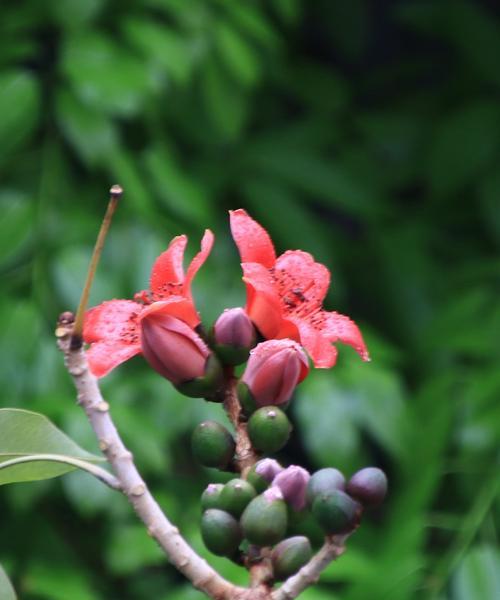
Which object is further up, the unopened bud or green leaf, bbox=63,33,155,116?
the unopened bud

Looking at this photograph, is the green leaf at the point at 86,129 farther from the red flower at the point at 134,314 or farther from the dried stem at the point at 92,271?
the dried stem at the point at 92,271

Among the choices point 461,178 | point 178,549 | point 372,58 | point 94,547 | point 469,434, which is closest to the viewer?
point 178,549

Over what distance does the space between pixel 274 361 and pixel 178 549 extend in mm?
113

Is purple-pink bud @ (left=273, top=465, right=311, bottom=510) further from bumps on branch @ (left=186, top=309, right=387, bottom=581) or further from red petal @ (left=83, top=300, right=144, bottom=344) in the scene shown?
red petal @ (left=83, top=300, right=144, bottom=344)

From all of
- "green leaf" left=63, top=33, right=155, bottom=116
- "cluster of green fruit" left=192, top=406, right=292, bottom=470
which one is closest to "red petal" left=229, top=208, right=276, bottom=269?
"cluster of green fruit" left=192, top=406, right=292, bottom=470

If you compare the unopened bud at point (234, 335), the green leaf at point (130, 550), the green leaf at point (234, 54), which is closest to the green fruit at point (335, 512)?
the unopened bud at point (234, 335)

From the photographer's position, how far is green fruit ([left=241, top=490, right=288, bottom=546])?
0.53m

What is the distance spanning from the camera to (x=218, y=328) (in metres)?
0.61

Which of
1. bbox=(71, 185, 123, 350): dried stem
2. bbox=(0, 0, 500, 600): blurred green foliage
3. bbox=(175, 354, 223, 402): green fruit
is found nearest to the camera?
bbox=(71, 185, 123, 350): dried stem

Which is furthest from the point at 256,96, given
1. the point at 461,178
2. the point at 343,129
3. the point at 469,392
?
the point at 469,392

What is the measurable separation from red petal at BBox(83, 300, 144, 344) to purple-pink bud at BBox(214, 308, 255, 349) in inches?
2.4

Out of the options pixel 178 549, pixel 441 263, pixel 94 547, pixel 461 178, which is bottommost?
pixel 94 547

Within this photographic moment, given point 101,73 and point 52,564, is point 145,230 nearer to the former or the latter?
point 101,73

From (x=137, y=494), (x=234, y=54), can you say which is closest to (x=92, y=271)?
(x=137, y=494)
